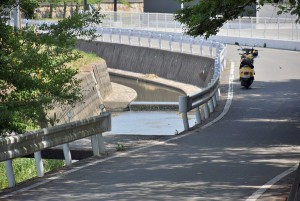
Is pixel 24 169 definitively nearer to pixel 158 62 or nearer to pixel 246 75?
pixel 246 75

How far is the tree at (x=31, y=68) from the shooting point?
15.4 m

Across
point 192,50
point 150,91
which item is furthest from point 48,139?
point 192,50

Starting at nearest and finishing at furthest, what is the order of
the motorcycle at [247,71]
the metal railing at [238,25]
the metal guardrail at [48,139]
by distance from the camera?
the metal guardrail at [48,139] → the motorcycle at [247,71] → the metal railing at [238,25]

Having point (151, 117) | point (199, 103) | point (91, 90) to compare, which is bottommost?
point (151, 117)

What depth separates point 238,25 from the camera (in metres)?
66.2

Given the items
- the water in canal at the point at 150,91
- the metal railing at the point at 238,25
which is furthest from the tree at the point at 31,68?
the metal railing at the point at 238,25

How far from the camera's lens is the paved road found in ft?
44.5

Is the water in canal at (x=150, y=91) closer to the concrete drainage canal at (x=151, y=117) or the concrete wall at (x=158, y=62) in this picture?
the concrete drainage canal at (x=151, y=117)

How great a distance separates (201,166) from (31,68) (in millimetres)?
3222

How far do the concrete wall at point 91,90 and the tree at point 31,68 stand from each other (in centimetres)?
1549

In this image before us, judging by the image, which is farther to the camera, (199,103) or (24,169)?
(199,103)

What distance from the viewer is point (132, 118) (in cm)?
3712

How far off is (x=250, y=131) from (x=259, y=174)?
796 cm

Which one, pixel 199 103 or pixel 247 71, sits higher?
pixel 199 103
